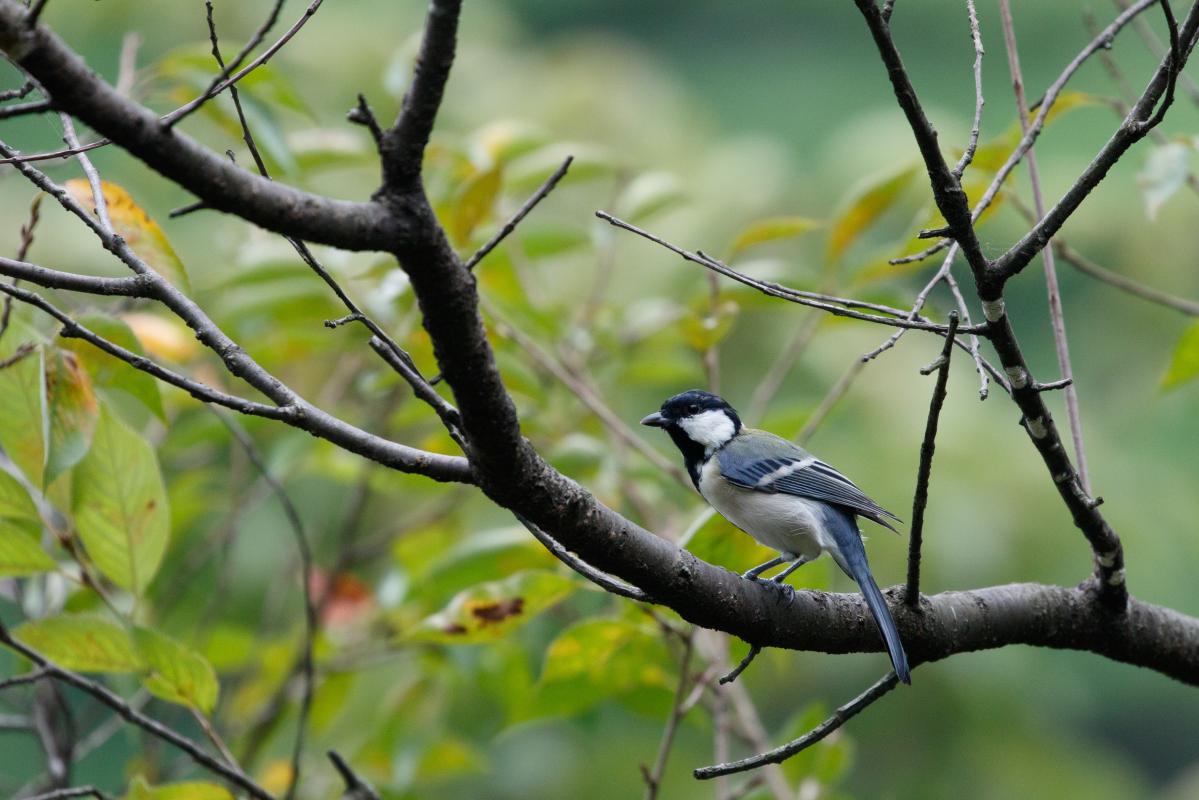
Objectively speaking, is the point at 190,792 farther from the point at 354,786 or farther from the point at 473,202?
the point at 473,202

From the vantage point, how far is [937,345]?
4.58 metres

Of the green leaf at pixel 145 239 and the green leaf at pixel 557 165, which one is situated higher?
the green leaf at pixel 557 165

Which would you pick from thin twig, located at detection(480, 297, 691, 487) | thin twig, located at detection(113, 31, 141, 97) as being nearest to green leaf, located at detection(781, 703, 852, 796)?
thin twig, located at detection(480, 297, 691, 487)

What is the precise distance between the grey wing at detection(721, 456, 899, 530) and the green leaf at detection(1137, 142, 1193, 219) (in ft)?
2.42

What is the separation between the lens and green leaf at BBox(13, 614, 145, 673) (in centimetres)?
169

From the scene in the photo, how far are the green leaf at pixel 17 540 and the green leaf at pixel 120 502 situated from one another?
0.07 meters

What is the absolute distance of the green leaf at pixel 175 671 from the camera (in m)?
1.70

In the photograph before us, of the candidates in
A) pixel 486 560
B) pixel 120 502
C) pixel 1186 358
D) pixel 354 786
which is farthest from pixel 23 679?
pixel 1186 358

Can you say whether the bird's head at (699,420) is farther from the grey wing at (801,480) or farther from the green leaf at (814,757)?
the green leaf at (814,757)

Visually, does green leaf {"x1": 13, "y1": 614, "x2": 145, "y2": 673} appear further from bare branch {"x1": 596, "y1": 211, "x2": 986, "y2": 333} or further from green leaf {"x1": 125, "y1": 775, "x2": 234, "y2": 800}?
bare branch {"x1": 596, "y1": 211, "x2": 986, "y2": 333}

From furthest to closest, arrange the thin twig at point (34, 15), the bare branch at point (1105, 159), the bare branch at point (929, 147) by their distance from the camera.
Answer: the bare branch at point (1105, 159) < the bare branch at point (929, 147) < the thin twig at point (34, 15)

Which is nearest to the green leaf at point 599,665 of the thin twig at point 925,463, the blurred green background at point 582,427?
the blurred green background at point 582,427

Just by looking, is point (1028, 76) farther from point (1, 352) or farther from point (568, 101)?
point (1, 352)

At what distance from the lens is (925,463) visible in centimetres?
126
